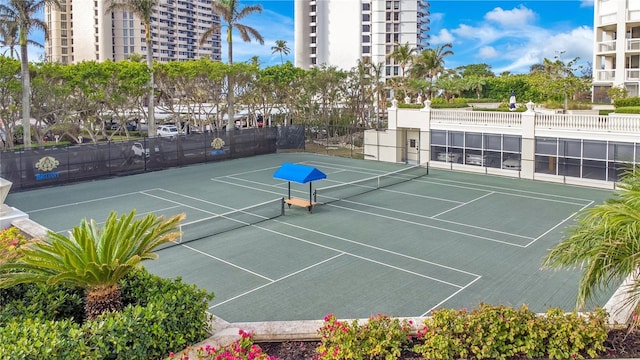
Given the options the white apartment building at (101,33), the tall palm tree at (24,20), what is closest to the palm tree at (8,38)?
the tall palm tree at (24,20)

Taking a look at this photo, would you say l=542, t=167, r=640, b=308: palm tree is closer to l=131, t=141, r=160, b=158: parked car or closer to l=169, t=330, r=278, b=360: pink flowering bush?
l=169, t=330, r=278, b=360: pink flowering bush

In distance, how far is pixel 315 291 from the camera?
15.5 m

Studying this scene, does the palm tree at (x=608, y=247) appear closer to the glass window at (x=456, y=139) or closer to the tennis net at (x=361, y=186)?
the tennis net at (x=361, y=186)

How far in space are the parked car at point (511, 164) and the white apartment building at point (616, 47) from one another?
20250mm

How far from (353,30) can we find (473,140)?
86.7m

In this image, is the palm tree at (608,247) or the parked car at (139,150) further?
the parked car at (139,150)

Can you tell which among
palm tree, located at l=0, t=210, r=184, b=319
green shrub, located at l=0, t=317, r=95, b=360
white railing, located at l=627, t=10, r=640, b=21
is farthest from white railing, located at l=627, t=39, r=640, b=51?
green shrub, located at l=0, t=317, r=95, b=360

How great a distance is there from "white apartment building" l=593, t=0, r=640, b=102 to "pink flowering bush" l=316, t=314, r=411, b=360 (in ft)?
162

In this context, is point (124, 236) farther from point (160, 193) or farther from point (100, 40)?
point (100, 40)

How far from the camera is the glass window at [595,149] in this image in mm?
32422

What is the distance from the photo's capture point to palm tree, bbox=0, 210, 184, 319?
9078 millimetres

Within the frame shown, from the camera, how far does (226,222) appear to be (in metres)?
23.5

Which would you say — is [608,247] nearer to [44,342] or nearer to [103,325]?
[103,325]

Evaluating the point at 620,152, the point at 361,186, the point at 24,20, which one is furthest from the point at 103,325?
the point at 24,20
